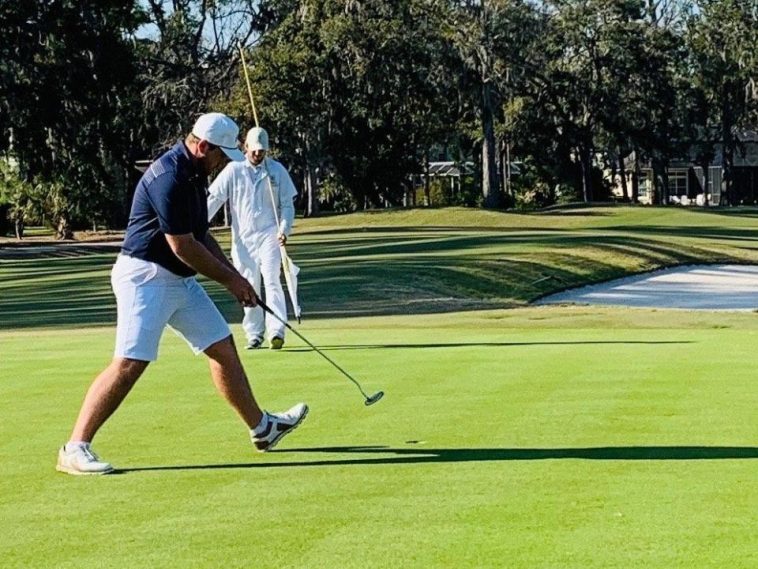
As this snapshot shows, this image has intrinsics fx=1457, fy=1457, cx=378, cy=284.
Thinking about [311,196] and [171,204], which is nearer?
[171,204]

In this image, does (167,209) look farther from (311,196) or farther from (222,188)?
(311,196)

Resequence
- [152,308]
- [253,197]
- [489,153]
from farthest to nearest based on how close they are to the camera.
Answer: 1. [489,153]
2. [253,197]
3. [152,308]

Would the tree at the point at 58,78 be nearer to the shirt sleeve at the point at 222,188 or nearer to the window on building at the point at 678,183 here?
the shirt sleeve at the point at 222,188

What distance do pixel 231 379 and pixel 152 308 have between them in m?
0.65

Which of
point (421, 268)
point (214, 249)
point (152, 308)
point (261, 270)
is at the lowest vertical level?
point (421, 268)

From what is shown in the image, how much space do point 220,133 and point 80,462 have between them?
190cm

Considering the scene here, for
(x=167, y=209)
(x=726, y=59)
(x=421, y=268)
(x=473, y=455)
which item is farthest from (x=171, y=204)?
(x=726, y=59)

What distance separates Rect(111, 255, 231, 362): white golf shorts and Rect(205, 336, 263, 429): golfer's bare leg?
89 mm

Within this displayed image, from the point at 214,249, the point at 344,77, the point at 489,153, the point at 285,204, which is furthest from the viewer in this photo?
the point at 489,153

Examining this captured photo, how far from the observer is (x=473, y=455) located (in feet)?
26.1

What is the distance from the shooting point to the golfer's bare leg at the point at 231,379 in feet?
27.2

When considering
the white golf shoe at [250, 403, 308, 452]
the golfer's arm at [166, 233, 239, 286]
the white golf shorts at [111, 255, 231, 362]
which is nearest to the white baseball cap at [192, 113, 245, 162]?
the golfer's arm at [166, 233, 239, 286]

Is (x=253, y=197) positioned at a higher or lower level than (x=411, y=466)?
higher

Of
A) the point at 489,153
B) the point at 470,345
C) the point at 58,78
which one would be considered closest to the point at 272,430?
the point at 470,345
